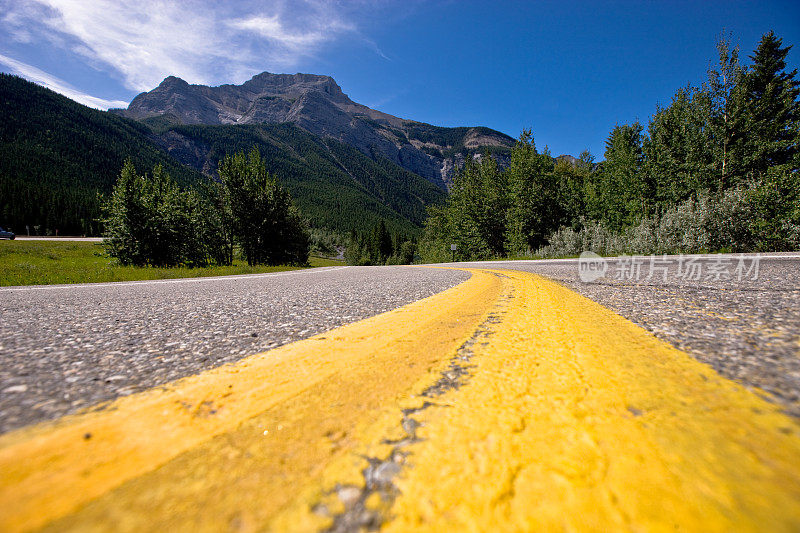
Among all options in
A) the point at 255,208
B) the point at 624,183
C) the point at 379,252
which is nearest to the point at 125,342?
the point at 255,208

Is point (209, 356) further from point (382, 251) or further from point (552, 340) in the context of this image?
point (382, 251)

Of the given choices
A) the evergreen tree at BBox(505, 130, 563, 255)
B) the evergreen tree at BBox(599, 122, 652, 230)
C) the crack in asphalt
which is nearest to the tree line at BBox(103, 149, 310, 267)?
the evergreen tree at BBox(505, 130, 563, 255)

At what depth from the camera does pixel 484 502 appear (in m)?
0.70

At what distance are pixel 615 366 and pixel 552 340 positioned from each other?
1.53 ft

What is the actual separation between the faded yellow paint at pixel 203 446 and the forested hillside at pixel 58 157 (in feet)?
259

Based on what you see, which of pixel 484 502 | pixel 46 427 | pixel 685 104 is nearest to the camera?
pixel 484 502

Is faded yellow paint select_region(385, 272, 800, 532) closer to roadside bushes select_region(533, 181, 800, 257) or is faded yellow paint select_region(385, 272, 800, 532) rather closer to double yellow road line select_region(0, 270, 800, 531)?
double yellow road line select_region(0, 270, 800, 531)

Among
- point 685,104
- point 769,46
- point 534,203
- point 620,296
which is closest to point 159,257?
point 620,296

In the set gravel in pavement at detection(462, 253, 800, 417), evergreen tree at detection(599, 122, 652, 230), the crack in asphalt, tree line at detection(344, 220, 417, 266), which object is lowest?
tree line at detection(344, 220, 417, 266)

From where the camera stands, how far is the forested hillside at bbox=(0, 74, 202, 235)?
62250mm

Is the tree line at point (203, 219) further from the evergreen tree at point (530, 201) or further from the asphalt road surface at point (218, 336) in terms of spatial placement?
the evergreen tree at point (530, 201)

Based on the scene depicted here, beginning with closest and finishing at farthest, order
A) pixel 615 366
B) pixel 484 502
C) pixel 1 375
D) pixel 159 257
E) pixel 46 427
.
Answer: pixel 484 502 < pixel 46 427 < pixel 615 366 < pixel 1 375 < pixel 159 257

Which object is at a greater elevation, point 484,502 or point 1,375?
point 484,502

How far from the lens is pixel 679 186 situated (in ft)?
62.8
